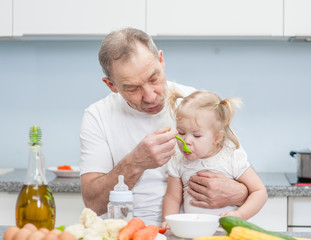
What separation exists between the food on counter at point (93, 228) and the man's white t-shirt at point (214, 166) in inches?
25.3

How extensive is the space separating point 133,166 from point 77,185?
833 mm

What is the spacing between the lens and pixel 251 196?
1.76m

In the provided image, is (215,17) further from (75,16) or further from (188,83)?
(75,16)

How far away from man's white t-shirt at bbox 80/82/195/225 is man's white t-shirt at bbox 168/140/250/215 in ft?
0.26

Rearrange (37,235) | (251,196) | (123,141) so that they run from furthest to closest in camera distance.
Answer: (123,141), (251,196), (37,235)

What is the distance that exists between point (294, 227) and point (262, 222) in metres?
0.16

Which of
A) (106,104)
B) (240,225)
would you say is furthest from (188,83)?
(240,225)

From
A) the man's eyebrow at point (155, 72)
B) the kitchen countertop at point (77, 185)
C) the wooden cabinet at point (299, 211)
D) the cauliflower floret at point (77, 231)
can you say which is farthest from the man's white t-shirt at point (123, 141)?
the wooden cabinet at point (299, 211)

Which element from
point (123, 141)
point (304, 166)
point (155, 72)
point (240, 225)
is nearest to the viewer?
point (240, 225)

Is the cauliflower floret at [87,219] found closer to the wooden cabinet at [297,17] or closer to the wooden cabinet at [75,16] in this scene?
the wooden cabinet at [75,16]

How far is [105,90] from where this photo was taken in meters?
3.03

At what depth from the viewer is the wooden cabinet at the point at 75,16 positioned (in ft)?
8.76

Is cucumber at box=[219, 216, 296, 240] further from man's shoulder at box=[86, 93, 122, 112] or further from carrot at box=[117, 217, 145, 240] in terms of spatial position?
man's shoulder at box=[86, 93, 122, 112]

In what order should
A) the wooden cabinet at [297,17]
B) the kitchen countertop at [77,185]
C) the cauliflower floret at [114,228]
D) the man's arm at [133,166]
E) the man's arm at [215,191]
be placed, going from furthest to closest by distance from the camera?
1. the wooden cabinet at [297,17]
2. the kitchen countertop at [77,185]
3. the man's arm at [215,191]
4. the man's arm at [133,166]
5. the cauliflower floret at [114,228]
